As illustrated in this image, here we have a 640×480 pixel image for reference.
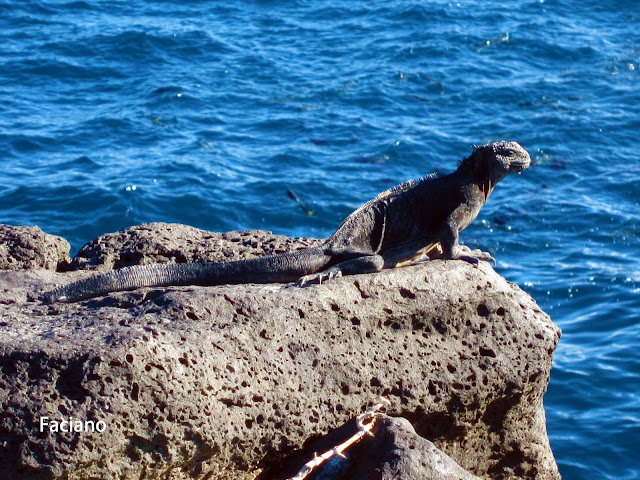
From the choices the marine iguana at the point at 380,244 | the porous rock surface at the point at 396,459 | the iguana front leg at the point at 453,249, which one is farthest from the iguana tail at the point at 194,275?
the porous rock surface at the point at 396,459

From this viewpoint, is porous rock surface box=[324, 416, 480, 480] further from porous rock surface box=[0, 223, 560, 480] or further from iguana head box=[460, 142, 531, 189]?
iguana head box=[460, 142, 531, 189]

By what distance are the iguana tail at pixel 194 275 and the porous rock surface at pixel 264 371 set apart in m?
0.22

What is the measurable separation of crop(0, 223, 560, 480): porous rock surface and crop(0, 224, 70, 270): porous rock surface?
420 mm

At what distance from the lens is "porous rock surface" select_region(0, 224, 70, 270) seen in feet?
18.3

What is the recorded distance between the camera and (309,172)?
472 inches

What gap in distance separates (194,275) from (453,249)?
143 cm

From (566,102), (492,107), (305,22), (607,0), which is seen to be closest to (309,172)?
(492,107)

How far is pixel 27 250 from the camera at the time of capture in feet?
18.6

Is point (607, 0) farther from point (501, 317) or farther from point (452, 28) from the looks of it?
point (501, 317)

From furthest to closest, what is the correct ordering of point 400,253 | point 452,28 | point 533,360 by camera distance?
point 452,28, point 400,253, point 533,360

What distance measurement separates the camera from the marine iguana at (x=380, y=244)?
4844mm

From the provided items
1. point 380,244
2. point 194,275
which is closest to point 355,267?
point 380,244

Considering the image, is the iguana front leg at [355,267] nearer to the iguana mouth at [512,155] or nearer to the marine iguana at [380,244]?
the marine iguana at [380,244]

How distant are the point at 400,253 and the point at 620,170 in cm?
818
